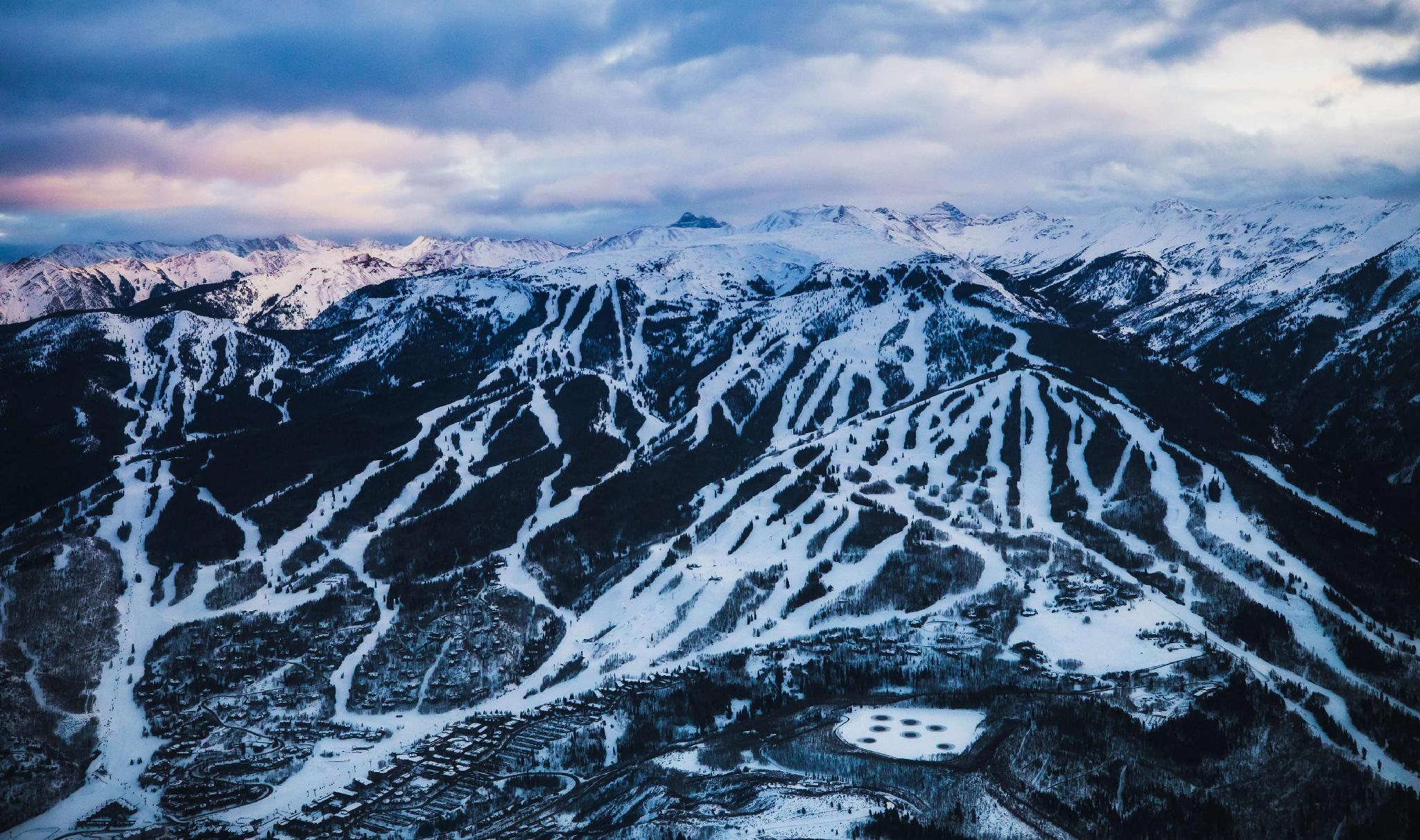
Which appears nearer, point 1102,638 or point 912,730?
point 912,730

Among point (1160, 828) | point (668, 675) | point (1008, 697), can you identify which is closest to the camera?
point (1160, 828)

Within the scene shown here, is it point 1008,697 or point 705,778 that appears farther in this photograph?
point 1008,697

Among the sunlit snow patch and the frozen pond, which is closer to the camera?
the frozen pond

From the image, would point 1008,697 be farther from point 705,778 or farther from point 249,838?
point 249,838

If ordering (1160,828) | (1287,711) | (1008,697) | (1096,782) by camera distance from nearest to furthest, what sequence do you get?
(1160,828), (1096,782), (1287,711), (1008,697)

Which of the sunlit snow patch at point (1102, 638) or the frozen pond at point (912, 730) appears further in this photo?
the sunlit snow patch at point (1102, 638)

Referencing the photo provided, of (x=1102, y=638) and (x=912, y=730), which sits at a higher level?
(x=1102, y=638)

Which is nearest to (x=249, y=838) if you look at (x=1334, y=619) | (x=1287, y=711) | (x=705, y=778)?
(x=705, y=778)

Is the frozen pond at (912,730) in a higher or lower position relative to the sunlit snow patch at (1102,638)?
lower
